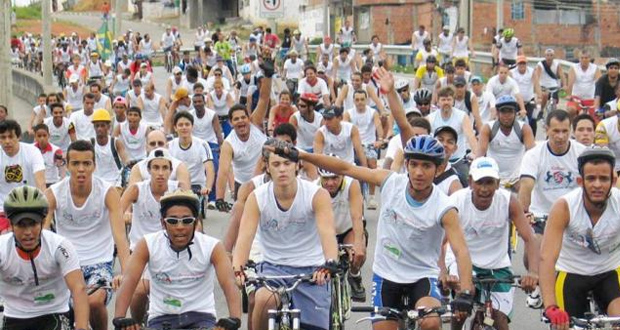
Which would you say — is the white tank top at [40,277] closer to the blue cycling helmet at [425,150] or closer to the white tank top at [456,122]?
the blue cycling helmet at [425,150]

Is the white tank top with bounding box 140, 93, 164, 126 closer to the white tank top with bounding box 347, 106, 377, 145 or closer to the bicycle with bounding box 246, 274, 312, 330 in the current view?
the white tank top with bounding box 347, 106, 377, 145

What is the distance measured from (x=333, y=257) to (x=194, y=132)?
1068 centimetres

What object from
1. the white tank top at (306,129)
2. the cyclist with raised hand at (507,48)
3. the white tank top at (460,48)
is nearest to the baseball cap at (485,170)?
the white tank top at (306,129)

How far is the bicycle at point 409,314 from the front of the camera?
312 inches

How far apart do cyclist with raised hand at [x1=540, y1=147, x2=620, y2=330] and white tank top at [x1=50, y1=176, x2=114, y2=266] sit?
381 centimetres

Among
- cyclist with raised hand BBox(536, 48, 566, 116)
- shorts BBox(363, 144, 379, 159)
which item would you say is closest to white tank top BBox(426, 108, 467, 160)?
shorts BBox(363, 144, 379, 159)

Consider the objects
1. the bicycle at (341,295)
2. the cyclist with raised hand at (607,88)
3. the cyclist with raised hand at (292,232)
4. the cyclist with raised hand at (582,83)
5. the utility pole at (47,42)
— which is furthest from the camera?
the utility pole at (47,42)

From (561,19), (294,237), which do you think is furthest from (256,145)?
(561,19)

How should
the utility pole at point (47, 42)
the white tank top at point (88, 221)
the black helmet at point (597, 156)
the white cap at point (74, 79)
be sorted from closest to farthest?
1. the black helmet at point (597, 156)
2. the white tank top at point (88, 221)
3. the white cap at point (74, 79)
4. the utility pole at point (47, 42)

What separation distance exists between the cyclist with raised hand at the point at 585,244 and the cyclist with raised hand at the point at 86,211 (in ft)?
11.9

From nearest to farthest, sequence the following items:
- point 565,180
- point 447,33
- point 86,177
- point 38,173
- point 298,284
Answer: point 298,284 → point 86,177 → point 565,180 → point 38,173 → point 447,33

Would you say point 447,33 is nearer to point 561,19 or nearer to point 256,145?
point 256,145

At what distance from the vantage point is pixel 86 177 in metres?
10.1

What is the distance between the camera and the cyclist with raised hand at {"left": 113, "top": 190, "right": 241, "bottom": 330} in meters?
8.01
